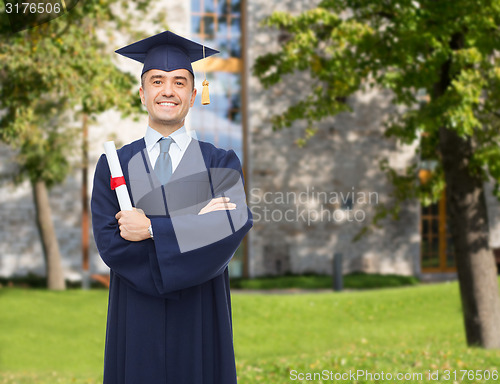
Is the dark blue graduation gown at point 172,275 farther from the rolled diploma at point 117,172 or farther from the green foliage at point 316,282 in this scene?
the green foliage at point 316,282

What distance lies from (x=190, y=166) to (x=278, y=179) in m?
15.2

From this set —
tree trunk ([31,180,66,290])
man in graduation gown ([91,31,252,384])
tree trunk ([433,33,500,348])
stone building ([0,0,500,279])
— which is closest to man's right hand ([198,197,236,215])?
man in graduation gown ([91,31,252,384])

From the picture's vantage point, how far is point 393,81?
24.8 ft

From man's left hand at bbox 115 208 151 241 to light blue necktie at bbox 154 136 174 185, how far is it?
289mm

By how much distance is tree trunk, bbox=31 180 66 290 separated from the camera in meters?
14.6

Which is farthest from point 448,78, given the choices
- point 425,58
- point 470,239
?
point 470,239

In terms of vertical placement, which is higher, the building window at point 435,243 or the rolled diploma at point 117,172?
the rolled diploma at point 117,172

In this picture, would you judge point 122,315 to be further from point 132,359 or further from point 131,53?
point 131,53

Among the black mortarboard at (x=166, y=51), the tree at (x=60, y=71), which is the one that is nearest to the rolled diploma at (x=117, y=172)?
the black mortarboard at (x=166, y=51)

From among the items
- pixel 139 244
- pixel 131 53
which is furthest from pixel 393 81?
pixel 139 244

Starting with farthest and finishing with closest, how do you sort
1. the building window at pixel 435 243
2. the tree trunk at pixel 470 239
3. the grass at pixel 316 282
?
the building window at pixel 435 243 < the grass at pixel 316 282 < the tree trunk at pixel 470 239

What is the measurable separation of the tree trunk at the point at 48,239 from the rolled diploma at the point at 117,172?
12690 mm

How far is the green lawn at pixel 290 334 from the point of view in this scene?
266 inches

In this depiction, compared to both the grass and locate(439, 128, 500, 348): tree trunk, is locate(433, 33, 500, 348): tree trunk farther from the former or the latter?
the grass
